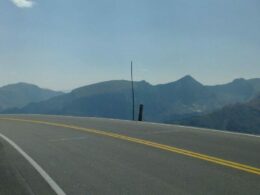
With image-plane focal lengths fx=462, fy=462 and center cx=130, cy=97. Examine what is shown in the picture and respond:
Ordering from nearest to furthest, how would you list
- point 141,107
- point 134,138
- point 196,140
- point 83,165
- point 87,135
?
point 83,165 < point 196,140 < point 134,138 < point 87,135 < point 141,107

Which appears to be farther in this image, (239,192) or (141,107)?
(141,107)

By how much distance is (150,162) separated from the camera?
1056 cm

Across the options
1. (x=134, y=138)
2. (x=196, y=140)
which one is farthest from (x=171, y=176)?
(x=134, y=138)

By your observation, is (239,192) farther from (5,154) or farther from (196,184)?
(5,154)

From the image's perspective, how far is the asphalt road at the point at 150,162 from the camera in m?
7.96

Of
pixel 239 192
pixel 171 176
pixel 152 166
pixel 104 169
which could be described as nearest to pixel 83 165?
pixel 104 169

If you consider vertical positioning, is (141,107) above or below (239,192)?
above

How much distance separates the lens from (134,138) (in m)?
15.7

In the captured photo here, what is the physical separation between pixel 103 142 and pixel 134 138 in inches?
48.6

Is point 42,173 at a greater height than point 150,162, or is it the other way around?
point 150,162

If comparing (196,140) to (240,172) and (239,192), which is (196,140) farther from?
(239,192)

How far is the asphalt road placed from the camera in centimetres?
796

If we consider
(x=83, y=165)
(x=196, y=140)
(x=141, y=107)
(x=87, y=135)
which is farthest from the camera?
(x=141, y=107)

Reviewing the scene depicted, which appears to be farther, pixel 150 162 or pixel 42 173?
pixel 150 162
